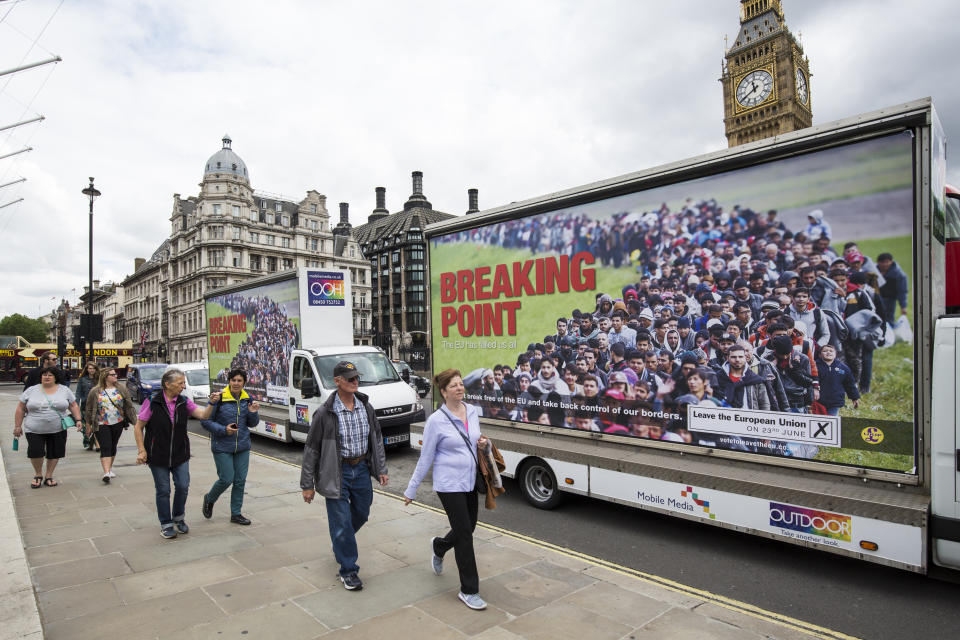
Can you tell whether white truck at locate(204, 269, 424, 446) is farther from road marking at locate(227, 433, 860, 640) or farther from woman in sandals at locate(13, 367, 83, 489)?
road marking at locate(227, 433, 860, 640)

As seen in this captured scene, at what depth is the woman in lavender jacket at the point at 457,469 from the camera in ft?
14.1

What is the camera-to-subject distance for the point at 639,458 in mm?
5949

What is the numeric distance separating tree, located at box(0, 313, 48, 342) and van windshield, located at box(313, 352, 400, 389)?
13670cm

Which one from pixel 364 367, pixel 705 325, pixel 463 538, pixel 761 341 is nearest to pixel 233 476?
pixel 463 538

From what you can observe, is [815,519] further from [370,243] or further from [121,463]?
[370,243]

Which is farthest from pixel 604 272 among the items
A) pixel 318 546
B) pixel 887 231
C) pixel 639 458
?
pixel 318 546

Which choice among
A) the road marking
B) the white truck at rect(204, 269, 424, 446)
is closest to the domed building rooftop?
the white truck at rect(204, 269, 424, 446)

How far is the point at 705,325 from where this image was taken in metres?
5.55

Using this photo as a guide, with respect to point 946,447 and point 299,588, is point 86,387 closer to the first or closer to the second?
point 299,588

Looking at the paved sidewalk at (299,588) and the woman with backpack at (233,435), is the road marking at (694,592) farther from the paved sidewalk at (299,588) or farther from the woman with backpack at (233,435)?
the woman with backpack at (233,435)

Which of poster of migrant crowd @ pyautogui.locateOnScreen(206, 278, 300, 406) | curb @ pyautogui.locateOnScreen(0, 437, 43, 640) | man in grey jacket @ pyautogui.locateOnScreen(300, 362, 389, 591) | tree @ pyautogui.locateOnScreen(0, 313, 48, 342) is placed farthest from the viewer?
tree @ pyautogui.locateOnScreen(0, 313, 48, 342)

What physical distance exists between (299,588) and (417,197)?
8656cm

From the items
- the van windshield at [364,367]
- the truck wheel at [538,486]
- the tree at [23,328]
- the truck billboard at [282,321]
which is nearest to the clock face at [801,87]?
the truck billboard at [282,321]

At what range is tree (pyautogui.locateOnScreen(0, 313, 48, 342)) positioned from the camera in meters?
117
